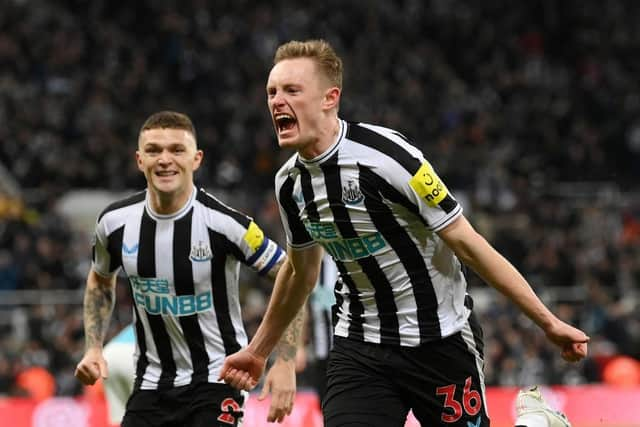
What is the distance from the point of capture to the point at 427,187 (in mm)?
4270

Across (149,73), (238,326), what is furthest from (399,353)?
(149,73)

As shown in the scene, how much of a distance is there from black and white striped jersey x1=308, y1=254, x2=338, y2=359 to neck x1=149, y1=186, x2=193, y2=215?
8.94 feet

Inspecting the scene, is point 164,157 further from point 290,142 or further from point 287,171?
point 290,142

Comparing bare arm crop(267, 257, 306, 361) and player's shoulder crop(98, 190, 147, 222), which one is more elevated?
player's shoulder crop(98, 190, 147, 222)

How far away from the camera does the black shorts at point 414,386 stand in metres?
4.44

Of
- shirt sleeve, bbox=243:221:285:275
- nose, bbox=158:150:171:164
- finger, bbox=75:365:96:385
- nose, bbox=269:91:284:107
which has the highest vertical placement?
nose, bbox=269:91:284:107

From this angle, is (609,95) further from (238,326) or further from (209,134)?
(238,326)

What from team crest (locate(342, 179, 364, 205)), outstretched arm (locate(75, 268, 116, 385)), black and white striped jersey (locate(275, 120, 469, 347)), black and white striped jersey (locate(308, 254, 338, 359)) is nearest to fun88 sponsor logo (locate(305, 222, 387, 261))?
black and white striped jersey (locate(275, 120, 469, 347))

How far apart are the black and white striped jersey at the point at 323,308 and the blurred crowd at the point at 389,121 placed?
467cm

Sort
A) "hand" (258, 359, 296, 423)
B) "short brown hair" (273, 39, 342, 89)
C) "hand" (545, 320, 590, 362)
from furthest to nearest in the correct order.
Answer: "hand" (258, 359, 296, 423)
"short brown hair" (273, 39, 342, 89)
"hand" (545, 320, 590, 362)

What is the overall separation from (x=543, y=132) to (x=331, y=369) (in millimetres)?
16011

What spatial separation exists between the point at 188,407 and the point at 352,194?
1473 mm

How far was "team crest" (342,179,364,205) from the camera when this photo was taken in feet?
14.4

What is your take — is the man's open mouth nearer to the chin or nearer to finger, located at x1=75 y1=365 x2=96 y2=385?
the chin
